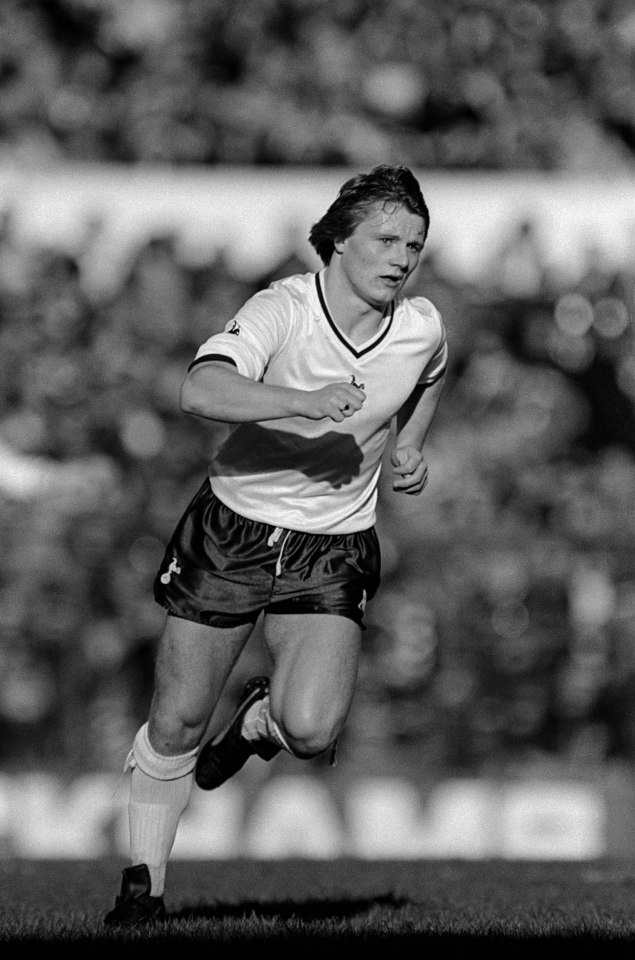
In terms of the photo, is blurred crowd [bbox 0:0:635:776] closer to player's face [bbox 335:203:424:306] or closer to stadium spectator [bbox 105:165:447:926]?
stadium spectator [bbox 105:165:447:926]

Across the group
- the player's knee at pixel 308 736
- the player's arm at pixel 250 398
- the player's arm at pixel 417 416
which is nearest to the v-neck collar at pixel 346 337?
the player's arm at pixel 417 416

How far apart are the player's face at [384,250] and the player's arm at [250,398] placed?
54cm

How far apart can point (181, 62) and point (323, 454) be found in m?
7.74

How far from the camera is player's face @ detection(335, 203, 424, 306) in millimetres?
4277

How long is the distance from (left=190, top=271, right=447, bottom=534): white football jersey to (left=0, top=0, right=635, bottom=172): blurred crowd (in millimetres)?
7192

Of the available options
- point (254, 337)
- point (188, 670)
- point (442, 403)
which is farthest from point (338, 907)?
point (442, 403)

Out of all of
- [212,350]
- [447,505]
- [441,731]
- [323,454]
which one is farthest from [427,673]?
[212,350]

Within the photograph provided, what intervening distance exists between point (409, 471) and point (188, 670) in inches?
32.7

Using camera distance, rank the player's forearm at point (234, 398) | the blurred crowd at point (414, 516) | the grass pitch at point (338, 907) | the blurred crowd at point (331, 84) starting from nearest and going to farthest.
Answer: the player's forearm at point (234, 398), the grass pitch at point (338, 907), the blurred crowd at point (414, 516), the blurred crowd at point (331, 84)

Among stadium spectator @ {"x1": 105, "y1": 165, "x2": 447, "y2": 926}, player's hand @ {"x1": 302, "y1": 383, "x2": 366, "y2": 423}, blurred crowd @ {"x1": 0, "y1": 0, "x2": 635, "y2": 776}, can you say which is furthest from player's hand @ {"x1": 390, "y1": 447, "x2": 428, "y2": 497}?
blurred crowd @ {"x1": 0, "y1": 0, "x2": 635, "y2": 776}

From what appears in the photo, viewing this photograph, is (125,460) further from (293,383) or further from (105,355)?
(293,383)

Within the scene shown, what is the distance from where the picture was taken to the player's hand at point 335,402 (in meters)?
3.71

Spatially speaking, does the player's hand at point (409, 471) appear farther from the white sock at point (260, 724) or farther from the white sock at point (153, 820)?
the white sock at point (153, 820)

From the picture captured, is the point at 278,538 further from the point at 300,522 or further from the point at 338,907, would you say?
the point at 338,907
